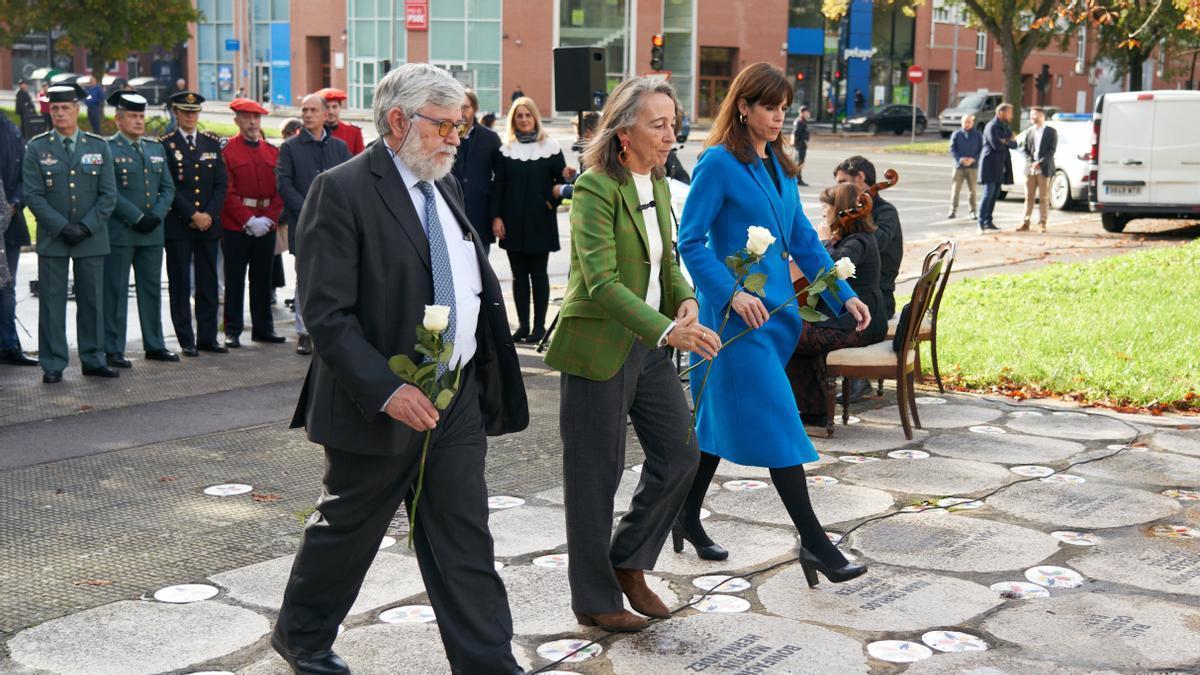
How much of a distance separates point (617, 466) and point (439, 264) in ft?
3.36

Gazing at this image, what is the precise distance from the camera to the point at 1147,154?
798 inches

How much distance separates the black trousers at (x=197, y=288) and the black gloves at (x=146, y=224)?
0.56 m

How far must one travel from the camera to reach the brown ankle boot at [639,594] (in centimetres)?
471

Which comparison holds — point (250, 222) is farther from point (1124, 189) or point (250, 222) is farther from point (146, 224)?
point (1124, 189)

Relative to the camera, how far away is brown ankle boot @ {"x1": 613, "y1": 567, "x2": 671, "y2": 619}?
4715 mm

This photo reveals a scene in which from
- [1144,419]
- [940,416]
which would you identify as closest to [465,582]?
[940,416]

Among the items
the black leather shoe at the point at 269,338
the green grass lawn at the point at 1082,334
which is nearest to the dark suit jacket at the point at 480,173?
the black leather shoe at the point at 269,338

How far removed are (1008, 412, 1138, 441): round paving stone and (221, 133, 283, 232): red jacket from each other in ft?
18.8

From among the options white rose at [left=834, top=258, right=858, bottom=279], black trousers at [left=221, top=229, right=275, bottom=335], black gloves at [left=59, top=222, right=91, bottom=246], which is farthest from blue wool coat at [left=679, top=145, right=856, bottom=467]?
black trousers at [left=221, top=229, right=275, bottom=335]

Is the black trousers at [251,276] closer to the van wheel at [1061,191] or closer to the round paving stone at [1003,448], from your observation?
the round paving stone at [1003,448]

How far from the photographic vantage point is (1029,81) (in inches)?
3019

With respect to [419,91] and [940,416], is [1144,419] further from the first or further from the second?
[419,91]

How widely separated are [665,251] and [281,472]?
9.95 feet

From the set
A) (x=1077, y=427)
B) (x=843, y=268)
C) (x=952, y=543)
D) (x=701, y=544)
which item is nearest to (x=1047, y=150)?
(x=1077, y=427)
